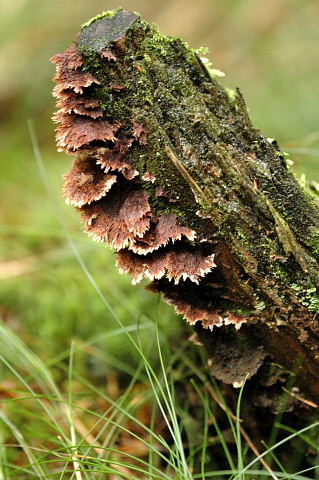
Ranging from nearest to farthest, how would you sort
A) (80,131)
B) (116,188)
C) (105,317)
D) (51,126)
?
(80,131) < (116,188) < (105,317) < (51,126)

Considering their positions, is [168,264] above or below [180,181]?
below

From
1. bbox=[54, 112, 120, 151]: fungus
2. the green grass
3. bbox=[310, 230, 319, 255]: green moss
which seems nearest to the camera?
bbox=[54, 112, 120, 151]: fungus

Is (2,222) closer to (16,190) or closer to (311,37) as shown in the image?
(16,190)

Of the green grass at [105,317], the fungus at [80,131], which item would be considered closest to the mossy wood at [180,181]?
the fungus at [80,131]

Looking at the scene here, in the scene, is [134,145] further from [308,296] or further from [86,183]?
[308,296]

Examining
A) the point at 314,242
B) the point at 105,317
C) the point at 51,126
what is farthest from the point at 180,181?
the point at 51,126

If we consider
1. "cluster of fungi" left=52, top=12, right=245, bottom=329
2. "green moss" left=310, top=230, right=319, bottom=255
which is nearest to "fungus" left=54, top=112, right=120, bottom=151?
"cluster of fungi" left=52, top=12, right=245, bottom=329

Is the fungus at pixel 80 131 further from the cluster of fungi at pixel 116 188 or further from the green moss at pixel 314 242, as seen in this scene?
the green moss at pixel 314 242

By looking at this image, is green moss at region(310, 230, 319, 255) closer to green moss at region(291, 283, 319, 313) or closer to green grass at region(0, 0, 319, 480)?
green moss at region(291, 283, 319, 313)
